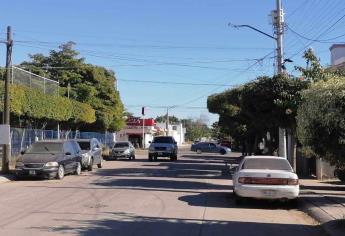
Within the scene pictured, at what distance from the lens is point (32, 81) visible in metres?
42.1

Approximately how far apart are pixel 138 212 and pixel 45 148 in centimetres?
1262

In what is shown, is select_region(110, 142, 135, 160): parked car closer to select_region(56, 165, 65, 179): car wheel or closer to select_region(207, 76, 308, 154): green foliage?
select_region(56, 165, 65, 179): car wheel

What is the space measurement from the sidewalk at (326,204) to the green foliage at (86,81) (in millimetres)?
37597

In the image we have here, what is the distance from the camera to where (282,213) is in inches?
596

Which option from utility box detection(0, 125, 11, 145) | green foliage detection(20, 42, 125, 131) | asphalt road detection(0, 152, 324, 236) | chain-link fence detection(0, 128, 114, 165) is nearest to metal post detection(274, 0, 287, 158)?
asphalt road detection(0, 152, 324, 236)

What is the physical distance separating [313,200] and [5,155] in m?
15.3

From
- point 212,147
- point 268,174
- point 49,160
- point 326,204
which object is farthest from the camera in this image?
point 212,147

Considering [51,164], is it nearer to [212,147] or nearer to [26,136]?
[26,136]

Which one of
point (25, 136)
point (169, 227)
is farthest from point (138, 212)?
point (25, 136)

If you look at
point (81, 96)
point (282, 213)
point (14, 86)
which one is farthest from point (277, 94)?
point (81, 96)

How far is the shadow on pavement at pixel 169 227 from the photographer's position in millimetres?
11422

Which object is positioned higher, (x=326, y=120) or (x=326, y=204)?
(x=326, y=120)

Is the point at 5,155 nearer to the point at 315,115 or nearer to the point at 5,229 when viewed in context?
the point at 5,229

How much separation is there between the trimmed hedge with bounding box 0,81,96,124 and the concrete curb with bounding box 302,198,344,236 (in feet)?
73.5
